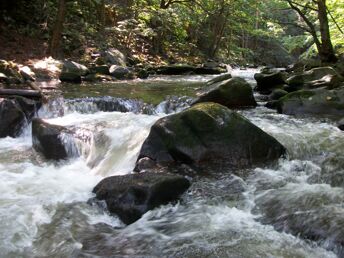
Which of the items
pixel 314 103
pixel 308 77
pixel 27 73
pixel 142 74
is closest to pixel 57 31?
pixel 27 73

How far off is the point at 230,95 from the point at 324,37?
19.1ft

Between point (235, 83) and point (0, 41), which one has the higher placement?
point (0, 41)

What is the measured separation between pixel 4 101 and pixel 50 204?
175 inches

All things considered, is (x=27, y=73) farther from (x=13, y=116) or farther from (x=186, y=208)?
(x=186, y=208)

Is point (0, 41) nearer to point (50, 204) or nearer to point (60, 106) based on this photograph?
point (60, 106)

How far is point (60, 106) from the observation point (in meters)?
10.2

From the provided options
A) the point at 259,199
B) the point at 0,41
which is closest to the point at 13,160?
the point at 259,199

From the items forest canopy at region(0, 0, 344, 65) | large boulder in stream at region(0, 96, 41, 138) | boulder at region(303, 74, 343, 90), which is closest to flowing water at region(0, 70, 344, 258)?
large boulder in stream at region(0, 96, 41, 138)

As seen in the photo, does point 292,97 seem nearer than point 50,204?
No

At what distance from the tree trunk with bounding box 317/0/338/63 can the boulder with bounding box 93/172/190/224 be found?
10151 mm

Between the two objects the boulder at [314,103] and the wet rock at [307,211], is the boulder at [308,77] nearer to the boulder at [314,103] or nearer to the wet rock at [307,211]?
the boulder at [314,103]

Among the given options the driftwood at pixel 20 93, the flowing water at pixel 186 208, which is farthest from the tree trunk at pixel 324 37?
the driftwood at pixel 20 93

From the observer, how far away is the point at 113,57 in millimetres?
17844

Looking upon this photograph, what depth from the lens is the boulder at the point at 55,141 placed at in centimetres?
768
